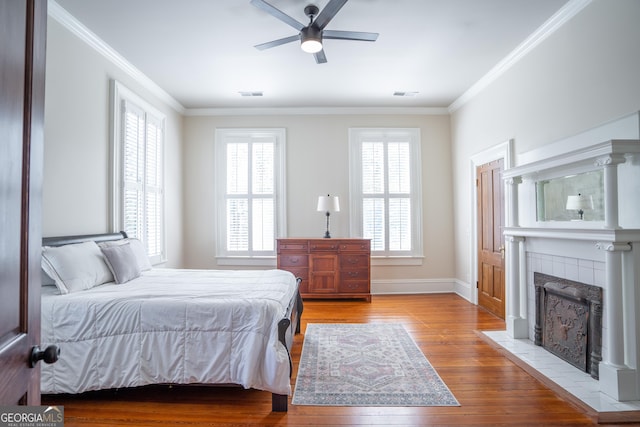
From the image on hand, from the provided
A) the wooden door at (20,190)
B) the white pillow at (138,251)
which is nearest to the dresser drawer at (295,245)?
the white pillow at (138,251)

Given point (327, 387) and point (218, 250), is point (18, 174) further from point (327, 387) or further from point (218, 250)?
point (218, 250)

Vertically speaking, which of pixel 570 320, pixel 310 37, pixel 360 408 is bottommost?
pixel 360 408

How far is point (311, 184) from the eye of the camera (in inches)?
222

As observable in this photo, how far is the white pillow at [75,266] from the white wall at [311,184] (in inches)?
102

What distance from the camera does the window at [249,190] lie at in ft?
18.4

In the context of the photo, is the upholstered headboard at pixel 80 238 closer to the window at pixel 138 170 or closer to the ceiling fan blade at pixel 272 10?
the window at pixel 138 170

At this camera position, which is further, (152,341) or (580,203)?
(580,203)

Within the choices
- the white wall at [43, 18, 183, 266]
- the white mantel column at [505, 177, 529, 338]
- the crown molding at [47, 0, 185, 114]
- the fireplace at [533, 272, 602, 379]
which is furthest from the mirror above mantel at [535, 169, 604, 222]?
the crown molding at [47, 0, 185, 114]

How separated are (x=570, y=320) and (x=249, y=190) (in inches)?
178

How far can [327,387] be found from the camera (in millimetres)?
2518

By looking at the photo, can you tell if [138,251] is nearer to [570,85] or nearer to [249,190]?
[249,190]

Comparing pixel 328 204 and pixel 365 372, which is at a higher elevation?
pixel 328 204

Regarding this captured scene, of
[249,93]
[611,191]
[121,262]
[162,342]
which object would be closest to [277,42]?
[249,93]

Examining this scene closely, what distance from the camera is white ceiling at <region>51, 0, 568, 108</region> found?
2.97m
